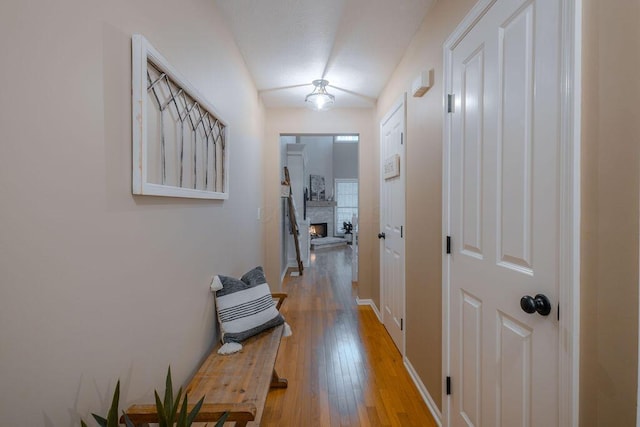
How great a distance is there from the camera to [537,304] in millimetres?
999

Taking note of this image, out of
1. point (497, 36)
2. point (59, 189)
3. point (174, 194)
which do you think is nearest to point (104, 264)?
point (59, 189)

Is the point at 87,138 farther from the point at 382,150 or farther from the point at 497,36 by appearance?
the point at 382,150

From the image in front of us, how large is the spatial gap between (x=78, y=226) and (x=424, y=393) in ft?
6.86

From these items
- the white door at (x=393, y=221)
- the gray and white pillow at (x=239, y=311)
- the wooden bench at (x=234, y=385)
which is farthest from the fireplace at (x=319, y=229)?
the wooden bench at (x=234, y=385)

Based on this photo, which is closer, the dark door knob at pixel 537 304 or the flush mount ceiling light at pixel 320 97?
the dark door knob at pixel 537 304

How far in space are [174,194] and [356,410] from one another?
164cm

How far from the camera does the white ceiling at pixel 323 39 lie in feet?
6.46

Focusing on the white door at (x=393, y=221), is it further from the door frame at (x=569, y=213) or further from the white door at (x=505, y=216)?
the door frame at (x=569, y=213)

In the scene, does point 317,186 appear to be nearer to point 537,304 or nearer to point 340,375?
point 340,375

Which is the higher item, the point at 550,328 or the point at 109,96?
the point at 109,96

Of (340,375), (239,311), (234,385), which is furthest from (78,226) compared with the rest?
(340,375)

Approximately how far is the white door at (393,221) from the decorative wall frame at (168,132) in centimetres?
151

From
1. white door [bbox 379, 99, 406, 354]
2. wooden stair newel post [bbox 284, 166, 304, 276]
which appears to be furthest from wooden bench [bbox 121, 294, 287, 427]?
wooden stair newel post [bbox 284, 166, 304, 276]

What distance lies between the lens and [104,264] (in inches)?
34.7
